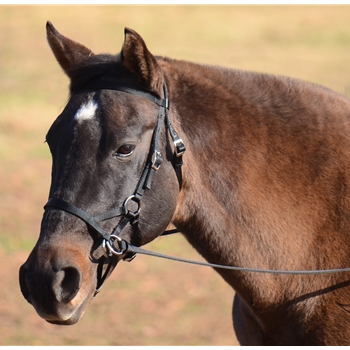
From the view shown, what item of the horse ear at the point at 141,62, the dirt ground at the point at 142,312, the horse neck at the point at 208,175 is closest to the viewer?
the horse ear at the point at 141,62

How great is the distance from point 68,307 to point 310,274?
4.55ft

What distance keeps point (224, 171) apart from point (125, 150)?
0.63 m

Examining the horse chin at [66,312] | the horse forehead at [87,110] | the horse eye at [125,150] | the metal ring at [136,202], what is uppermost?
the horse forehead at [87,110]

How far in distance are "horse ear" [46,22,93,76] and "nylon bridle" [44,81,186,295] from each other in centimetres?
32

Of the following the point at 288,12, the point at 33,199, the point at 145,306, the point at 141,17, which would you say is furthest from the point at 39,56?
the point at 145,306

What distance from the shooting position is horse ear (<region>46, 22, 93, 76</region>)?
137 inches

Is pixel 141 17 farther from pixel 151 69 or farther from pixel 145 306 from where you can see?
pixel 151 69

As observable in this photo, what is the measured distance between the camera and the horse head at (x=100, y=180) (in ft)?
9.61

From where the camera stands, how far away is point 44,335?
7.04 metres

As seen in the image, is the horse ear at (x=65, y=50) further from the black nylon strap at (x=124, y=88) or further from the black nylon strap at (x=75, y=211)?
the black nylon strap at (x=75, y=211)

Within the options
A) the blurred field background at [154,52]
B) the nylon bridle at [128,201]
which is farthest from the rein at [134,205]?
the blurred field background at [154,52]

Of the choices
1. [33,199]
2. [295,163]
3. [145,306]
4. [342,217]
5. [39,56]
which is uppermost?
[295,163]

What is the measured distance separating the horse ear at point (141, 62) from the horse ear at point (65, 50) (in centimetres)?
39

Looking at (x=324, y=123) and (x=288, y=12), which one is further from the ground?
(x=324, y=123)
